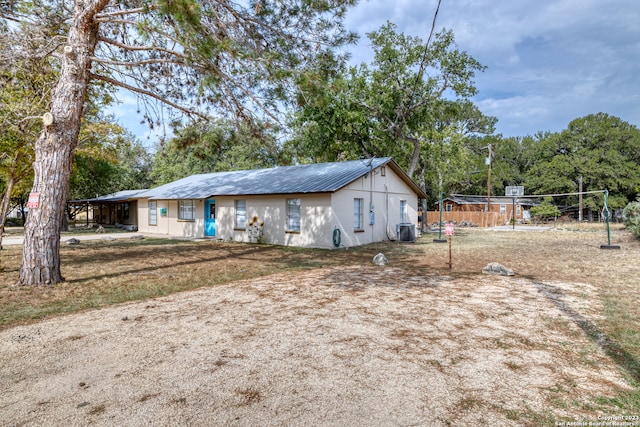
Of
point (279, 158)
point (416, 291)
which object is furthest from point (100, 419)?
point (279, 158)

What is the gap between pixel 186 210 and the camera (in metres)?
20.8

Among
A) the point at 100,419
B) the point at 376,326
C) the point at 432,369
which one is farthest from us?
the point at 376,326

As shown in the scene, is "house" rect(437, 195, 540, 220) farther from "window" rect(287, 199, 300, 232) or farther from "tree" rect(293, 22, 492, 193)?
"window" rect(287, 199, 300, 232)

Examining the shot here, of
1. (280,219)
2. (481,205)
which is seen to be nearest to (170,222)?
(280,219)

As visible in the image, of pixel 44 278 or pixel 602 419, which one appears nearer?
pixel 602 419

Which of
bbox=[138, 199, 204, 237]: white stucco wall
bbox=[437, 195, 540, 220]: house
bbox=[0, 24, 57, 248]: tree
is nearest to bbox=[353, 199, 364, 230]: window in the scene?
bbox=[138, 199, 204, 237]: white stucco wall

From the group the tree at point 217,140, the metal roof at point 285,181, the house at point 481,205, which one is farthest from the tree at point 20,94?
the house at point 481,205

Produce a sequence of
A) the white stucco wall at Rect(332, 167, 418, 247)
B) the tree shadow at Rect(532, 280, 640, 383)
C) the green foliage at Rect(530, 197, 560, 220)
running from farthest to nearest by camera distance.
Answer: the green foliage at Rect(530, 197, 560, 220)
the white stucco wall at Rect(332, 167, 418, 247)
the tree shadow at Rect(532, 280, 640, 383)

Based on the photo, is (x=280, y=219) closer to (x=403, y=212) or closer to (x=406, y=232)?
(x=406, y=232)

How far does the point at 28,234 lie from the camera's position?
7266 millimetres

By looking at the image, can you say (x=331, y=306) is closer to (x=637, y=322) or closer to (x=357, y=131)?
(x=637, y=322)

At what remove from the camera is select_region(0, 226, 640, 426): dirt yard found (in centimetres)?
280

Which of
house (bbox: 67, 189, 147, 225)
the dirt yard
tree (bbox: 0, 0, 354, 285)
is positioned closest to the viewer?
the dirt yard

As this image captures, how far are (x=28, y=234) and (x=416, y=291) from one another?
7917 mm
